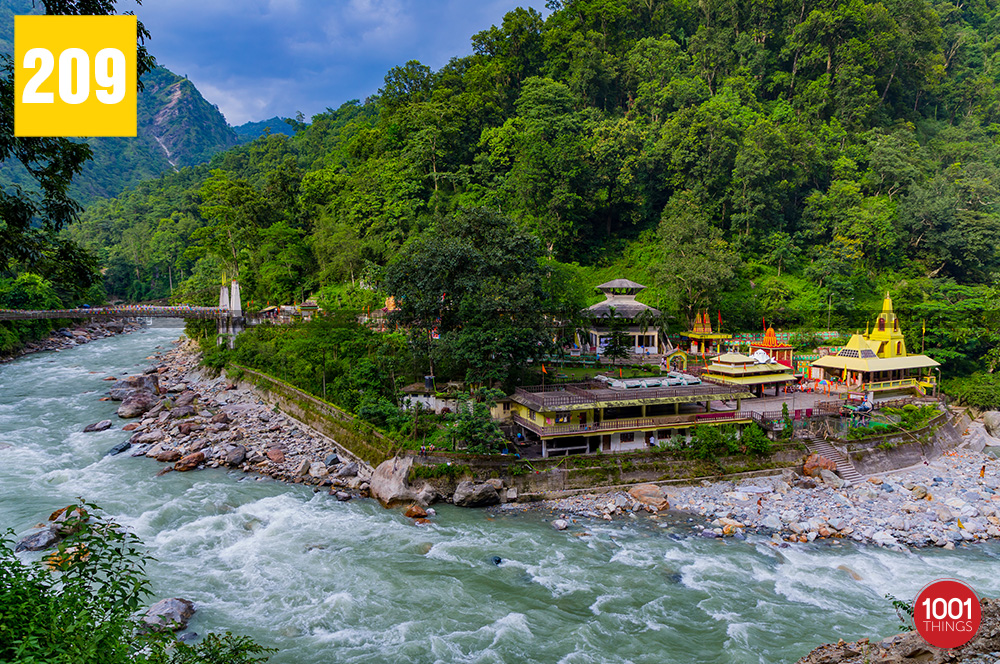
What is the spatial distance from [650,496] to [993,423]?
970 inches

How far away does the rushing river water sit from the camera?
45.0 feet

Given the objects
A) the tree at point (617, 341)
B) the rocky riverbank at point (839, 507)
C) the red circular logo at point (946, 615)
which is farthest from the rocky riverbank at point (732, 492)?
the tree at point (617, 341)

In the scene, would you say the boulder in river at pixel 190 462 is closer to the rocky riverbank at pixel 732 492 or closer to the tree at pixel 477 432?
the rocky riverbank at pixel 732 492

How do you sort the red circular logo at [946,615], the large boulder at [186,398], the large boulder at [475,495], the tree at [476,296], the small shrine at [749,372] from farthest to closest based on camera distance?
the large boulder at [186,398]
the small shrine at [749,372]
the tree at [476,296]
the large boulder at [475,495]
the red circular logo at [946,615]

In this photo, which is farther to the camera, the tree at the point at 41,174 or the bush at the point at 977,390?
the bush at the point at 977,390

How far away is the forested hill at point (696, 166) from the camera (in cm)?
4447

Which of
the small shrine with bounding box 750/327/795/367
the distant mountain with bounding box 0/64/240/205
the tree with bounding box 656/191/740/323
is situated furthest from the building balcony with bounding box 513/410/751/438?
the distant mountain with bounding box 0/64/240/205

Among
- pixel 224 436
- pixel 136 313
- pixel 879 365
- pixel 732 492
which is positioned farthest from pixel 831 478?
pixel 136 313

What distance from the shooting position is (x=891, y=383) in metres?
32.0

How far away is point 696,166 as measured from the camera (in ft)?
161

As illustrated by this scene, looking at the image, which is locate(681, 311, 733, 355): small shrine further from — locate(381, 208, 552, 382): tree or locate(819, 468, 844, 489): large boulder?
locate(381, 208, 552, 382): tree

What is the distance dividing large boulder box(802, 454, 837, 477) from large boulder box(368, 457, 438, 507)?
1631 centimetres

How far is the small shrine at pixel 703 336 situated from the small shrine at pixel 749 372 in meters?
7.48

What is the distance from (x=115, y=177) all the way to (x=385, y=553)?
153m
